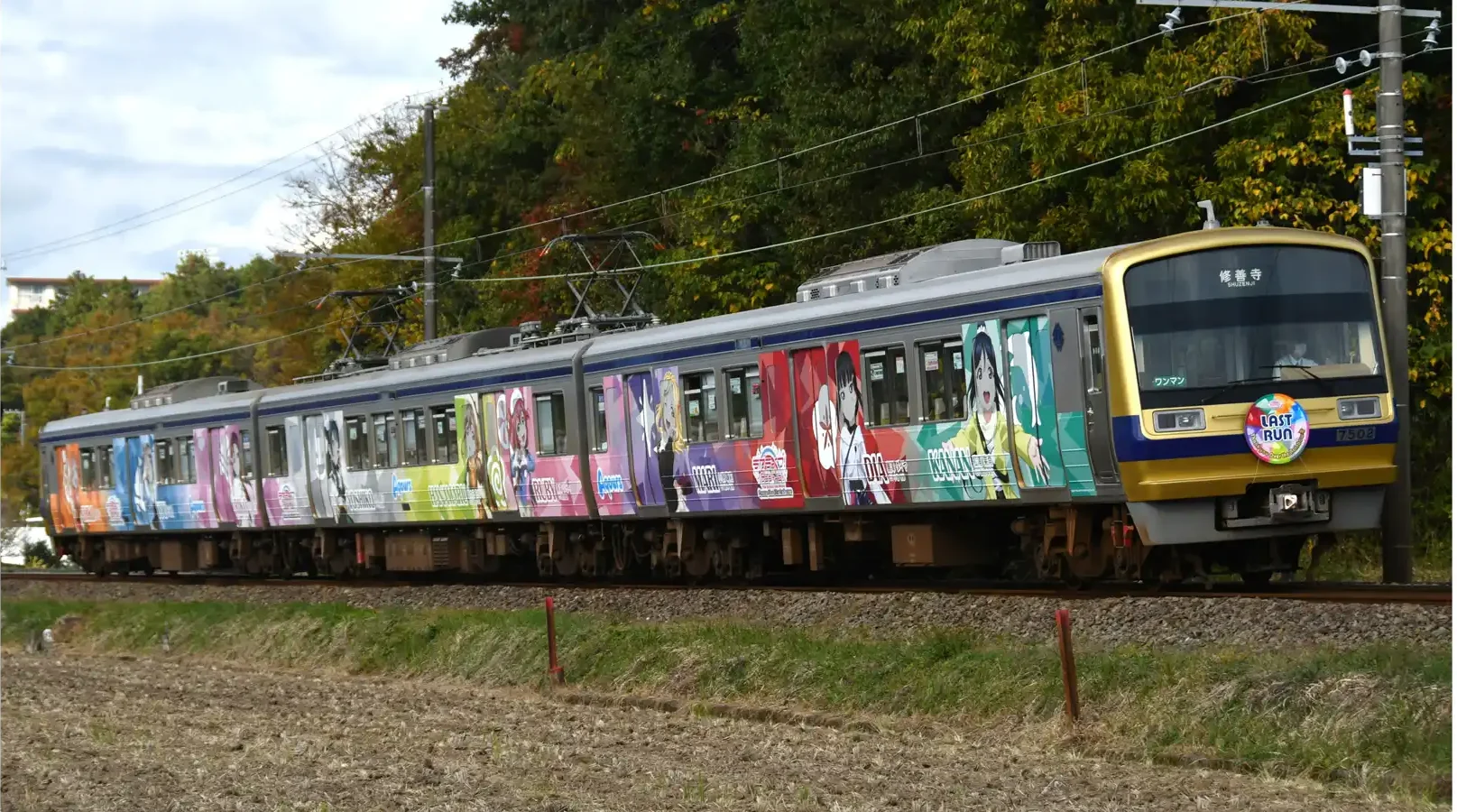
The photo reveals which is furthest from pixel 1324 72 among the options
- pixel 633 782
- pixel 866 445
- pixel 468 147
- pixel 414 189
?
pixel 414 189

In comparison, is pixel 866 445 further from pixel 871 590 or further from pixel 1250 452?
pixel 1250 452

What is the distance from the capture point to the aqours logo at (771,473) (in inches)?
784

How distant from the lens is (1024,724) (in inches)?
485

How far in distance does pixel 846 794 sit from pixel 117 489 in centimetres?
2720

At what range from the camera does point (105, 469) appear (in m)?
35.8

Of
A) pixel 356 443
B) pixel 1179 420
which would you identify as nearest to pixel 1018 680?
pixel 1179 420

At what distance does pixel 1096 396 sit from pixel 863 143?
49.8ft

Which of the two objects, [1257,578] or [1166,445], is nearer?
[1166,445]

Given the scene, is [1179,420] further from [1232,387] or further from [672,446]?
[672,446]

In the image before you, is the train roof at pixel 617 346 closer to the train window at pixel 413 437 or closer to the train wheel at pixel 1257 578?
Result: the train window at pixel 413 437

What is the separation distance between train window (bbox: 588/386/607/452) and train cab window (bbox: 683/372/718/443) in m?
1.80

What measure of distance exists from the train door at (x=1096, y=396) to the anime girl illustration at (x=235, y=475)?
59.1 feet

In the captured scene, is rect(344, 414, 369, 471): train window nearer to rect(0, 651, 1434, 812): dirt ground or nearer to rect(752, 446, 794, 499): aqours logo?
rect(752, 446, 794, 499): aqours logo

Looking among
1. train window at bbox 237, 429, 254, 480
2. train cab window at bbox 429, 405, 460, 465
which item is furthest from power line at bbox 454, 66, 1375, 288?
train window at bbox 237, 429, 254, 480
